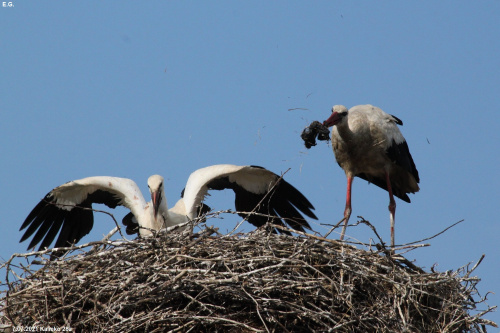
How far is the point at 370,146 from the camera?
7.62 m

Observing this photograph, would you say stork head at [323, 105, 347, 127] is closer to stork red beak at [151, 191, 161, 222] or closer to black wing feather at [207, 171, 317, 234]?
black wing feather at [207, 171, 317, 234]

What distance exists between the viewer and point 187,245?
220 inches

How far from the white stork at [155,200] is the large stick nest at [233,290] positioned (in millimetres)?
1651

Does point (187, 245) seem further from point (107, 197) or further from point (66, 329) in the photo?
point (107, 197)

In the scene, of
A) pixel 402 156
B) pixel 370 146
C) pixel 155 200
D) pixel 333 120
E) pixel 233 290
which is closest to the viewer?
pixel 233 290

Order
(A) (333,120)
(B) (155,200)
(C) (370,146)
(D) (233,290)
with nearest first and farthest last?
(D) (233,290) < (B) (155,200) < (A) (333,120) < (C) (370,146)

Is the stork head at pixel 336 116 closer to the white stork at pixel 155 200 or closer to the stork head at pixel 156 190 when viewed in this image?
the white stork at pixel 155 200

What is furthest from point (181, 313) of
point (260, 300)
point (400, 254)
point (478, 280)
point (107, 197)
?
point (107, 197)

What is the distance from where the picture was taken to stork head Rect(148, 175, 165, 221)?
7.21 metres

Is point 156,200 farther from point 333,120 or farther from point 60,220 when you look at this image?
point 333,120

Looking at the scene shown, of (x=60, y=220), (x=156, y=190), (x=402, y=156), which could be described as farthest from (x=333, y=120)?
(x=60, y=220)

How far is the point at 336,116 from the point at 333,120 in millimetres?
52

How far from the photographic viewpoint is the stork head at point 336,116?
7.45m

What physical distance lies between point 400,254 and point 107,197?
304cm
